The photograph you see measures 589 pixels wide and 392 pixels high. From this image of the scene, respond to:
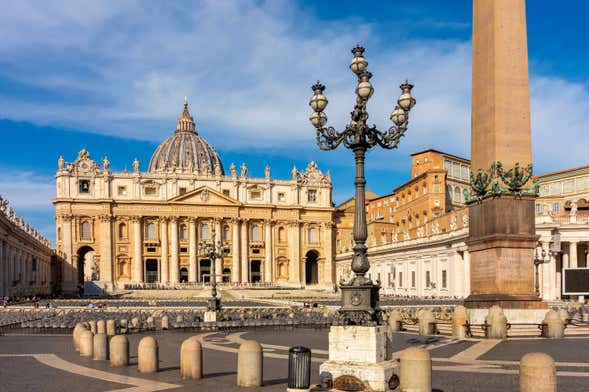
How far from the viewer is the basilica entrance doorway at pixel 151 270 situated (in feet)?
298

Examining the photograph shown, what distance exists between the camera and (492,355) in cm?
1425

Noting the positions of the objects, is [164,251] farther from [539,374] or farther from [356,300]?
[539,374]

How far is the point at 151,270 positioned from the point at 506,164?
3122 inches

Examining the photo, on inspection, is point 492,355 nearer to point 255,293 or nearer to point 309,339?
point 309,339

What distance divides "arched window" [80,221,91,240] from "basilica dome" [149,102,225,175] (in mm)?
29770

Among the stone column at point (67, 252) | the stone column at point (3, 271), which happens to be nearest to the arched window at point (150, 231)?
the stone column at point (67, 252)

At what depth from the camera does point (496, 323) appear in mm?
16750

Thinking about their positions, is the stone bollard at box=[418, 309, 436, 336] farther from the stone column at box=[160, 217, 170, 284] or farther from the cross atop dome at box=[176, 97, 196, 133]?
the cross atop dome at box=[176, 97, 196, 133]

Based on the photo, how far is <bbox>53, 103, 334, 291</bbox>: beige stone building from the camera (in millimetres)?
87125

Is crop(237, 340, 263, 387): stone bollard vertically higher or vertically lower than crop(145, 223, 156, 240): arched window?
lower

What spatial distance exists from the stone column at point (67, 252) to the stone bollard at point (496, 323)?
251 feet

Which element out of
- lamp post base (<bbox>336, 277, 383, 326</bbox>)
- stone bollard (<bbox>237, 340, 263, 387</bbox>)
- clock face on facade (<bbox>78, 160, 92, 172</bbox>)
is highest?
clock face on facade (<bbox>78, 160, 92, 172</bbox>)

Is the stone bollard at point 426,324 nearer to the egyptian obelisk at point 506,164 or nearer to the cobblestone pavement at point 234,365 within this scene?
the cobblestone pavement at point 234,365

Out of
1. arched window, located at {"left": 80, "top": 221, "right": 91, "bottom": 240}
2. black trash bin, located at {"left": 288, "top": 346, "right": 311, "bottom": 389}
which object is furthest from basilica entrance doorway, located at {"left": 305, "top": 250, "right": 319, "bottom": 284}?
black trash bin, located at {"left": 288, "top": 346, "right": 311, "bottom": 389}
